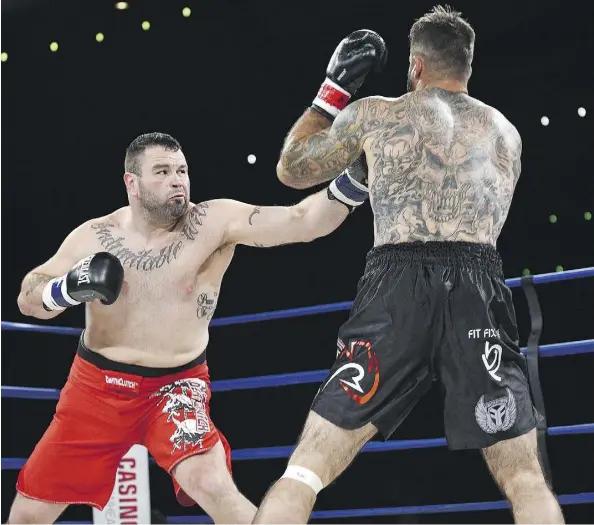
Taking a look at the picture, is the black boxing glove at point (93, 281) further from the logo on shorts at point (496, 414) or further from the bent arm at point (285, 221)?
the logo on shorts at point (496, 414)

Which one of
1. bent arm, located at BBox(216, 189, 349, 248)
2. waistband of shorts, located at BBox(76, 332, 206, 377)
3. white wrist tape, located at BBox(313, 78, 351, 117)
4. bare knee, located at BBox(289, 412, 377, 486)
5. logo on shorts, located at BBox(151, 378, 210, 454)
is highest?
white wrist tape, located at BBox(313, 78, 351, 117)

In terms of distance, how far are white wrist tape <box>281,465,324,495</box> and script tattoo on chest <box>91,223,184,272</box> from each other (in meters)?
1.06

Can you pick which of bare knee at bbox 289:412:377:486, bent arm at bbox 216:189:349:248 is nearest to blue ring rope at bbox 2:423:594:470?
bent arm at bbox 216:189:349:248

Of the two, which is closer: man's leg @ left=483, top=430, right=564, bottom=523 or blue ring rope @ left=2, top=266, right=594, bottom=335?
man's leg @ left=483, top=430, right=564, bottom=523

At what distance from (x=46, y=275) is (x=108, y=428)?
47cm

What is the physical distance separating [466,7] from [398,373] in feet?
10.1

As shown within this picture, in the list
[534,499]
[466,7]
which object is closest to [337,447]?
[534,499]

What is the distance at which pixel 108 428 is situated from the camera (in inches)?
105

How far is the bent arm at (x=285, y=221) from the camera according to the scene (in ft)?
8.59

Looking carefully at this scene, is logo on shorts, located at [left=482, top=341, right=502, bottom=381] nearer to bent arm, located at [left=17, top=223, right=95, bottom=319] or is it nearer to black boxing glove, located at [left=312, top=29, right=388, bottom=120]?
black boxing glove, located at [left=312, top=29, right=388, bottom=120]

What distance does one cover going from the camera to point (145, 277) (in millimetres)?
2770

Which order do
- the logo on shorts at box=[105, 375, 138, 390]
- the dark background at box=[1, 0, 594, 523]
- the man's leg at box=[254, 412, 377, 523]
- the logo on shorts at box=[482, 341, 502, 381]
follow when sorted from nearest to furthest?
the man's leg at box=[254, 412, 377, 523] → the logo on shorts at box=[482, 341, 502, 381] → the logo on shorts at box=[105, 375, 138, 390] → the dark background at box=[1, 0, 594, 523]

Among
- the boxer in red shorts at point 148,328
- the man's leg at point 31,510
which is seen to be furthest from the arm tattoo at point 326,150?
the man's leg at point 31,510

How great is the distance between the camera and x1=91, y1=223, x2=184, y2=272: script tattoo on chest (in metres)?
2.77
